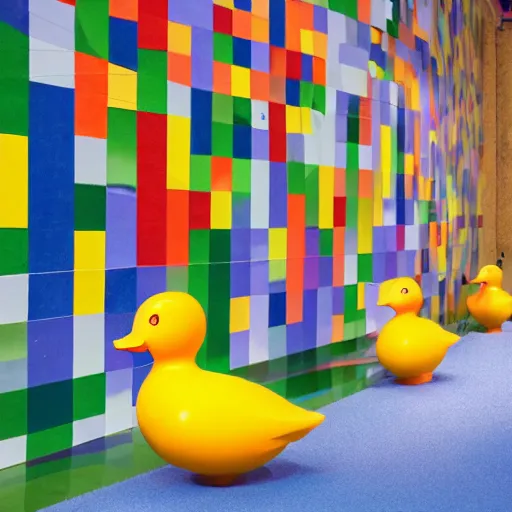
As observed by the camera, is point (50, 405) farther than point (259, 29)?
No

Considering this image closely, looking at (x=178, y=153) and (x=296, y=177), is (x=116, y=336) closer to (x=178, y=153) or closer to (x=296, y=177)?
(x=178, y=153)

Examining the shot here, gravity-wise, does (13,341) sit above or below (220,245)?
below

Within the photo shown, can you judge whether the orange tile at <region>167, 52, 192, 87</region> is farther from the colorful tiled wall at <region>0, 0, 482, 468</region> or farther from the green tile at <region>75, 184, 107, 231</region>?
the green tile at <region>75, 184, 107, 231</region>

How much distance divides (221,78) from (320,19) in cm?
57

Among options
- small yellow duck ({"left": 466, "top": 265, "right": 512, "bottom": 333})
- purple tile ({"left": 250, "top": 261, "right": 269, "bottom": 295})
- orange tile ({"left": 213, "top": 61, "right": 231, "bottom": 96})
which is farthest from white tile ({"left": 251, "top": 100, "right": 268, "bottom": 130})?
small yellow duck ({"left": 466, "top": 265, "right": 512, "bottom": 333})

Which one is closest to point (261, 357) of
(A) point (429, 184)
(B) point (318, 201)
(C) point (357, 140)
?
(B) point (318, 201)

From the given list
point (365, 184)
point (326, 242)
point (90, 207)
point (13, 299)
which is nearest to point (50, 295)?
point (13, 299)

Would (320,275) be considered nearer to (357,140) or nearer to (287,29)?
(357,140)

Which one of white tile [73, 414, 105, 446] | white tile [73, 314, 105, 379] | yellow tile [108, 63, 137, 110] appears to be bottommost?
white tile [73, 414, 105, 446]

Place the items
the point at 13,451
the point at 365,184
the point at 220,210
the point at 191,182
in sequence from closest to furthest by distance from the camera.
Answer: the point at 13,451 < the point at 191,182 < the point at 220,210 < the point at 365,184

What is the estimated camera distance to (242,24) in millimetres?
1818

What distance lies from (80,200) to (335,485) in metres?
0.67

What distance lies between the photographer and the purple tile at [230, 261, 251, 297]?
1801 mm

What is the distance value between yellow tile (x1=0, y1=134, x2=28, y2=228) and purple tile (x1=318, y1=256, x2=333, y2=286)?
1.10 meters
